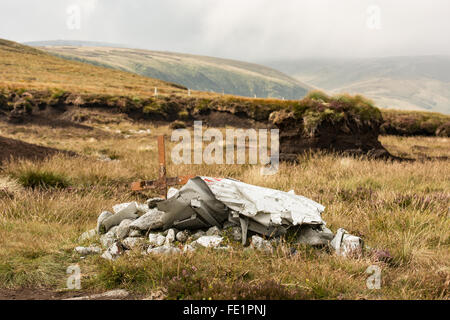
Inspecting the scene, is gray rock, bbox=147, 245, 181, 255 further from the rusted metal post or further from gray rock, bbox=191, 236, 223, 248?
the rusted metal post

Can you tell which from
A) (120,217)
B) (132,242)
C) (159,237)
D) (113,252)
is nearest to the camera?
(113,252)

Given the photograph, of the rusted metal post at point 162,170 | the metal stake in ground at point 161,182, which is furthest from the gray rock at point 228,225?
the rusted metal post at point 162,170

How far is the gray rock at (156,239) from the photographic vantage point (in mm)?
4804

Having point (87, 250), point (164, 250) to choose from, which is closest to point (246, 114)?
point (87, 250)

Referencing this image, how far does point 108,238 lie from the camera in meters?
5.11

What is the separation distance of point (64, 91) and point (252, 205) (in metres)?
35.0

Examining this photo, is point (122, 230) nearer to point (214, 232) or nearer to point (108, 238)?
point (108, 238)

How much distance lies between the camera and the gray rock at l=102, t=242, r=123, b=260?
4456mm

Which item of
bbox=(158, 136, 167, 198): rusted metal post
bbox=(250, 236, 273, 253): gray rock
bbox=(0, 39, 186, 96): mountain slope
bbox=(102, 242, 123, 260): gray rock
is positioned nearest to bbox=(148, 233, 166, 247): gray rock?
bbox=(102, 242, 123, 260): gray rock

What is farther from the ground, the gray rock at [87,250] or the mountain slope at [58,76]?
the mountain slope at [58,76]

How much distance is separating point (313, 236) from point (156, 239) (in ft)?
7.34

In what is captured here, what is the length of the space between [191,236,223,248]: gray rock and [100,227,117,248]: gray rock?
1.24 metres

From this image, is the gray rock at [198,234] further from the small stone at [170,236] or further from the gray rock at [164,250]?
the gray rock at [164,250]
